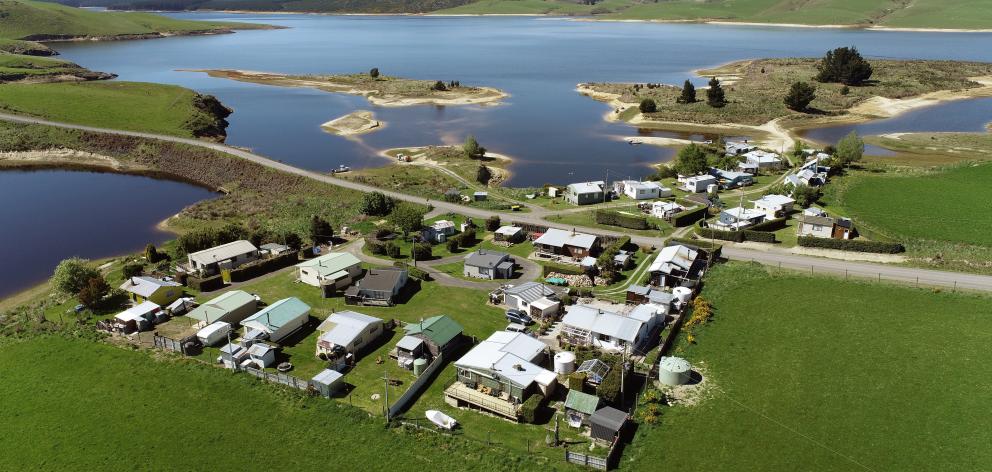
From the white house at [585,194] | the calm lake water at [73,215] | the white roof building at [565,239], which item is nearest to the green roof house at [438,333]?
the white roof building at [565,239]

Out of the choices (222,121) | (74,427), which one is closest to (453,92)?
(222,121)

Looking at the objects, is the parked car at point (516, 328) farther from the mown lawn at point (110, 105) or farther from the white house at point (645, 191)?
the mown lawn at point (110, 105)

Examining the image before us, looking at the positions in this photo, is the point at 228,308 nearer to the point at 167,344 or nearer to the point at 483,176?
the point at 167,344

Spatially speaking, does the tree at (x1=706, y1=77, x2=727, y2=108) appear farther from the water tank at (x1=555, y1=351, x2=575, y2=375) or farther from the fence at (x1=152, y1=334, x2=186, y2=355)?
the fence at (x1=152, y1=334, x2=186, y2=355)

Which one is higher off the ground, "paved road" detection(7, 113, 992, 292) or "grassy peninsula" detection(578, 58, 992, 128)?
"grassy peninsula" detection(578, 58, 992, 128)

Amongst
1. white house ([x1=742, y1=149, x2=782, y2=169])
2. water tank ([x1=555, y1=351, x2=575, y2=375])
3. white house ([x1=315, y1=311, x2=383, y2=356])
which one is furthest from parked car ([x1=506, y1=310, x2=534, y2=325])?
white house ([x1=742, y1=149, x2=782, y2=169])

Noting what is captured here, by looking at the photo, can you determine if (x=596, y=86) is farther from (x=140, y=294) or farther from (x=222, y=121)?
(x=140, y=294)

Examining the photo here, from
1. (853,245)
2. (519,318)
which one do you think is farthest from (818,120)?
(519,318)
